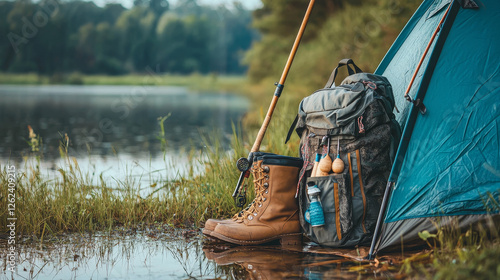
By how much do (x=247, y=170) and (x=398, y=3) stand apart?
9504 mm

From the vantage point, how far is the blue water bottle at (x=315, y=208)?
12.0ft

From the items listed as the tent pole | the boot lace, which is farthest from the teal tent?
the boot lace

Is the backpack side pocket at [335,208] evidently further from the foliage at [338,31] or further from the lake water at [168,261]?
the foliage at [338,31]

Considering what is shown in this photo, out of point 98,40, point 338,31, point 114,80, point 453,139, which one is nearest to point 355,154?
point 453,139

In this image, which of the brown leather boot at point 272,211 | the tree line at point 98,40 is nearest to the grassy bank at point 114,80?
the tree line at point 98,40

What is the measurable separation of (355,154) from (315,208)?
0.46 m

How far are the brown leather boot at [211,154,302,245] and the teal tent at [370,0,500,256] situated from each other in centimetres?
70

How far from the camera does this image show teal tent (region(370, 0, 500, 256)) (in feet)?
11.3

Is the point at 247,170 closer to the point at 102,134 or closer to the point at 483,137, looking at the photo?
the point at 483,137

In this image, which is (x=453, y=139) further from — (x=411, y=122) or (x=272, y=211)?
(x=272, y=211)

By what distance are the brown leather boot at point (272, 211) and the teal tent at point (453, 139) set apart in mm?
701

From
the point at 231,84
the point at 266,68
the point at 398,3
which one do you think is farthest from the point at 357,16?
the point at 231,84

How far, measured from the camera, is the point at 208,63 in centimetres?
6206

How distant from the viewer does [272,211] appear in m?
3.94
